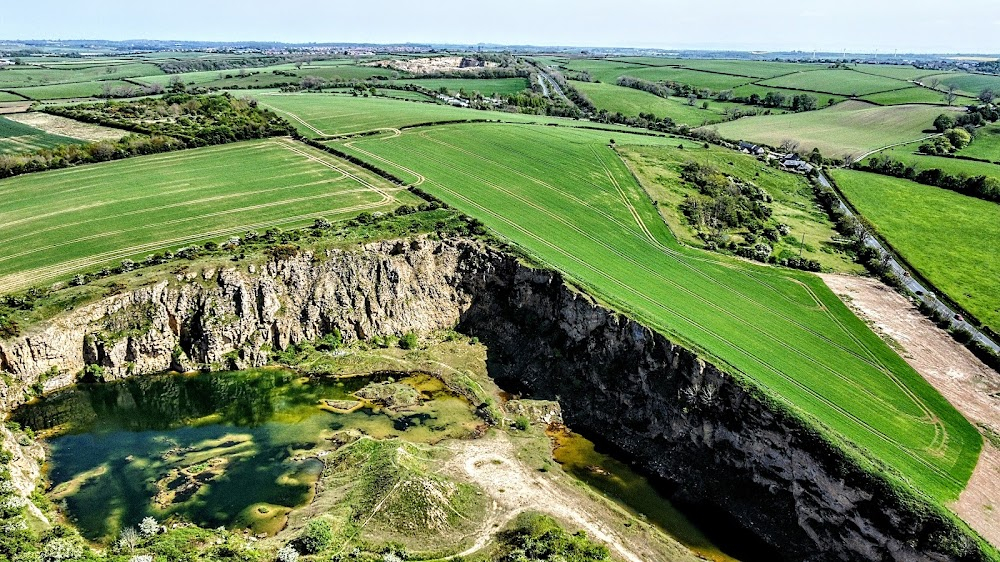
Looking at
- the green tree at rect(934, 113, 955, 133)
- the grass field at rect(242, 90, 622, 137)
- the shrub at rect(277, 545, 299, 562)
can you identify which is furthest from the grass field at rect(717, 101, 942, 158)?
the shrub at rect(277, 545, 299, 562)

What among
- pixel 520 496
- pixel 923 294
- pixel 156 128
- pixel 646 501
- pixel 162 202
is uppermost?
pixel 156 128

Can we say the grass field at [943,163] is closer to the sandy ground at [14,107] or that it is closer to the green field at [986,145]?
the green field at [986,145]

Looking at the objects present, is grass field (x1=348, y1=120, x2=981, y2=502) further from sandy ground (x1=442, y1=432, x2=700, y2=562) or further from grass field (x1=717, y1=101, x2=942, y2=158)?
grass field (x1=717, y1=101, x2=942, y2=158)

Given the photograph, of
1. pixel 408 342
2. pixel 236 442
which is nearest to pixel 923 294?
pixel 408 342

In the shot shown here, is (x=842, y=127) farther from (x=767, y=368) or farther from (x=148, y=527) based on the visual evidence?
(x=148, y=527)

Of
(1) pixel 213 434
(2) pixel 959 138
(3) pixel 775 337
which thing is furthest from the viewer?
(2) pixel 959 138

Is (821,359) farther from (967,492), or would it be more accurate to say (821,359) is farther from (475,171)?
(475,171)

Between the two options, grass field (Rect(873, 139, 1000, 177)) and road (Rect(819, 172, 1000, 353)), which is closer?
road (Rect(819, 172, 1000, 353))

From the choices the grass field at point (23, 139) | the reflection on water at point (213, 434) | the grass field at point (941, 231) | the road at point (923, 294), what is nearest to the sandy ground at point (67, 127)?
the grass field at point (23, 139)

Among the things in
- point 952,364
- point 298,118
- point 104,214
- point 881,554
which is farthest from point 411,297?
point 298,118
